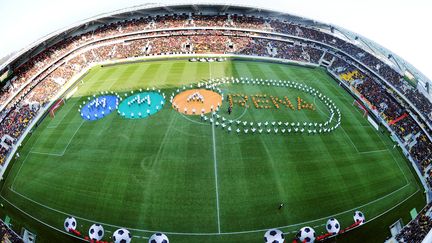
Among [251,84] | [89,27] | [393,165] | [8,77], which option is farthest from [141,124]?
[89,27]

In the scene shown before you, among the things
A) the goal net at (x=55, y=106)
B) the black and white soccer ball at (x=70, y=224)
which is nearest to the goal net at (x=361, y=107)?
the black and white soccer ball at (x=70, y=224)

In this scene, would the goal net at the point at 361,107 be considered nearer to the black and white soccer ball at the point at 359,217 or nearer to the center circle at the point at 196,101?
the center circle at the point at 196,101

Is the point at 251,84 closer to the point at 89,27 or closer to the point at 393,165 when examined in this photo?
the point at 393,165

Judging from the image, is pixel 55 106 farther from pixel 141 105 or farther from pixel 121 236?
pixel 121 236

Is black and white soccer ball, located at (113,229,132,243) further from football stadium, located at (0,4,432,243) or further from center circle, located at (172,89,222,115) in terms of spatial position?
center circle, located at (172,89,222,115)

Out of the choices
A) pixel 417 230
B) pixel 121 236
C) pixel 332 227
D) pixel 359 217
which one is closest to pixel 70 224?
pixel 121 236
